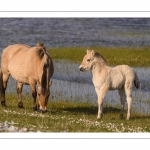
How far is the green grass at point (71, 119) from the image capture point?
671 inches

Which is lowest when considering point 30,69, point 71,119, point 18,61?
point 71,119

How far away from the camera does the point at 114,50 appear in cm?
2633

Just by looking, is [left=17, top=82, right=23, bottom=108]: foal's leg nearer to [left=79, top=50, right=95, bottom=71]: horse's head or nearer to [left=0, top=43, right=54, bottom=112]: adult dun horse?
[left=0, top=43, right=54, bottom=112]: adult dun horse

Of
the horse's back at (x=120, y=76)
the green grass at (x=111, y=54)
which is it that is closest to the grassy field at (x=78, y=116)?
the green grass at (x=111, y=54)

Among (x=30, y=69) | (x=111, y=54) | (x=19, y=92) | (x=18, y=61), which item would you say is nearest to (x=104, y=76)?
(x=30, y=69)

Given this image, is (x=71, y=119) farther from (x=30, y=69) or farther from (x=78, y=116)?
(x=30, y=69)

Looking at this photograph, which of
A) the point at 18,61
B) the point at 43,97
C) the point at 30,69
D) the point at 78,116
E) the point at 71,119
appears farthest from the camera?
the point at 18,61

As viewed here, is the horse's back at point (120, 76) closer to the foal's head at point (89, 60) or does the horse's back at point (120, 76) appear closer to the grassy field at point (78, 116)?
the foal's head at point (89, 60)

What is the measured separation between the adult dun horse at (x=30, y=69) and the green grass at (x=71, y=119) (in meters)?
0.58

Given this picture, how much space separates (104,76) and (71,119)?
5.71 feet

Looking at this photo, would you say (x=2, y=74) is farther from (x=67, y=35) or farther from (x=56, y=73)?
(x=67, y=35)

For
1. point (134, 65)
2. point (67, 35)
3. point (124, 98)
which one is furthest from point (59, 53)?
point (124, 98)

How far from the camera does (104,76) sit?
19.1 m

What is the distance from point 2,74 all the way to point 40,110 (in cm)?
383
